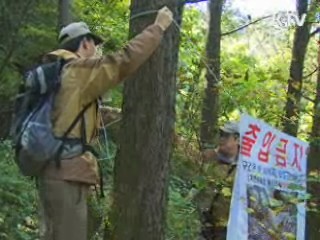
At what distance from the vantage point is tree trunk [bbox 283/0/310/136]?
8398 millimetres

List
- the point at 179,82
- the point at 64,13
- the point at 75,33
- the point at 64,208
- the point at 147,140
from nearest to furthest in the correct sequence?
the point at 64,208
the point at 75,33
the point at 147,140
the point at 64,13
the point at 179,82

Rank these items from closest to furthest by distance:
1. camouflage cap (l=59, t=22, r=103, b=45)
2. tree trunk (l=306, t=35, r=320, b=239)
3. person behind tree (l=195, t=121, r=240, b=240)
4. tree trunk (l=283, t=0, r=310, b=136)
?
camouflage cap (l=59, t=22, r=103, b=45) < person behind tree (l=195, t=121, r=240, b=240) < tree trunk (l=306, t=35, r=320, b=239) < tree trunk (l=283, t=0, r=310, b=136)

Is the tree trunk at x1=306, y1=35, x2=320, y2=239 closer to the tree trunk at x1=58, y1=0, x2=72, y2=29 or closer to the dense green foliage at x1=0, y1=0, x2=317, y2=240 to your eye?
the dense green foliage at x1=0, y1=0, x2=317, y2=240

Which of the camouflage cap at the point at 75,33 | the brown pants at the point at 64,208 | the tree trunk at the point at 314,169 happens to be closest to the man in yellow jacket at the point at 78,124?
the brown pants at the point at 64,208

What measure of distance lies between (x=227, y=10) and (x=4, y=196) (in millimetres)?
9404

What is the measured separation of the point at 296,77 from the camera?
8.91m

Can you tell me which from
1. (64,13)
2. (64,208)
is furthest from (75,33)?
(64,13)

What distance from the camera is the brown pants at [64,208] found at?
4.08 meters

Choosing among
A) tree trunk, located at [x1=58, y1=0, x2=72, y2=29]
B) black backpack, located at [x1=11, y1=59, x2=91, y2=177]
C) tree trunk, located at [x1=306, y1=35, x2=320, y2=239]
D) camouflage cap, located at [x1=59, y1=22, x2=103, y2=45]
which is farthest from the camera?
tree trunk, located at [x1=58, y1=0, x2=72, y2=29]

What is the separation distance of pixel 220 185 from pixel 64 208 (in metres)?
2.15

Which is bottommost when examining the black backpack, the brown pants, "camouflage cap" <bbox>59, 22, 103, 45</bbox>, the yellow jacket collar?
the brown pants

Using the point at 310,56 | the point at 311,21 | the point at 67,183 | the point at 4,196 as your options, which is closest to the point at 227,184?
the point at 67,183

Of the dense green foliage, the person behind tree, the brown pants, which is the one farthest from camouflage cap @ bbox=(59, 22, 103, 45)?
the dense green foliage

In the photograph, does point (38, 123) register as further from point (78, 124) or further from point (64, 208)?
point (64, 208)
